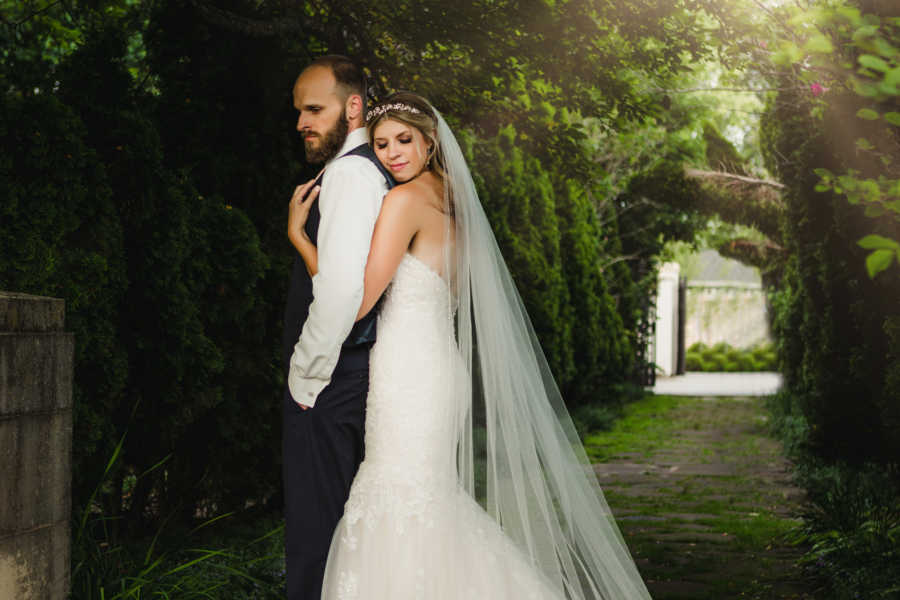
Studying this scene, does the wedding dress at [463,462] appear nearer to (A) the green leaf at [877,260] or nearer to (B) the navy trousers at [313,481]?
(B) the navy trousers at [313,481]

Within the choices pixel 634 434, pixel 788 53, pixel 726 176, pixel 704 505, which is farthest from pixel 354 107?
pixel 726 176

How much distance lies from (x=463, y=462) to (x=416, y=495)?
0.86ft

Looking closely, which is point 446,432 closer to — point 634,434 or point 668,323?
point 634,434

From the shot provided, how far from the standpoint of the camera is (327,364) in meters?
2.97

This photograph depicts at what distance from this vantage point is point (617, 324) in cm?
1573

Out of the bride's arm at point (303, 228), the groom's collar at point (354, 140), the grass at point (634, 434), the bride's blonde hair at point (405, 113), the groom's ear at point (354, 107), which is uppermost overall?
the groom's ear at point (354, 107)

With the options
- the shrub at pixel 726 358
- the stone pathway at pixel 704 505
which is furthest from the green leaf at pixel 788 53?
the shrub at pixel 726 358

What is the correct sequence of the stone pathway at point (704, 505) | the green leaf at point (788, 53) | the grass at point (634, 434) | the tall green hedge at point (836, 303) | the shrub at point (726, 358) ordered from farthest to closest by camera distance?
the shrub at point (726, 358)
the grass at point (634, 434)
the tall green hedge at point (836, 303)
the stone pathway at point (704, 505)
the green leaf at point (788, 53)

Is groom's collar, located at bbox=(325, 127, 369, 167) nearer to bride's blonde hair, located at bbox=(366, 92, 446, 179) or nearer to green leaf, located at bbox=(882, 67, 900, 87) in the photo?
bride's blonde hair, located at bbox=(366, 92, 446, 179)

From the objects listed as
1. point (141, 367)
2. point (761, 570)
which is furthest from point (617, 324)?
point (141, 367)

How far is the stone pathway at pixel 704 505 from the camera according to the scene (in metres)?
5.13

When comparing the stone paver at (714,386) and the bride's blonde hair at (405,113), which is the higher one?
the bride's blonde hair at (405,113)

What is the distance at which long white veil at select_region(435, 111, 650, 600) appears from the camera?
340 centimetres

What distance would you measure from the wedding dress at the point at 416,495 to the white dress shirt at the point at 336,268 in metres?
0.24
